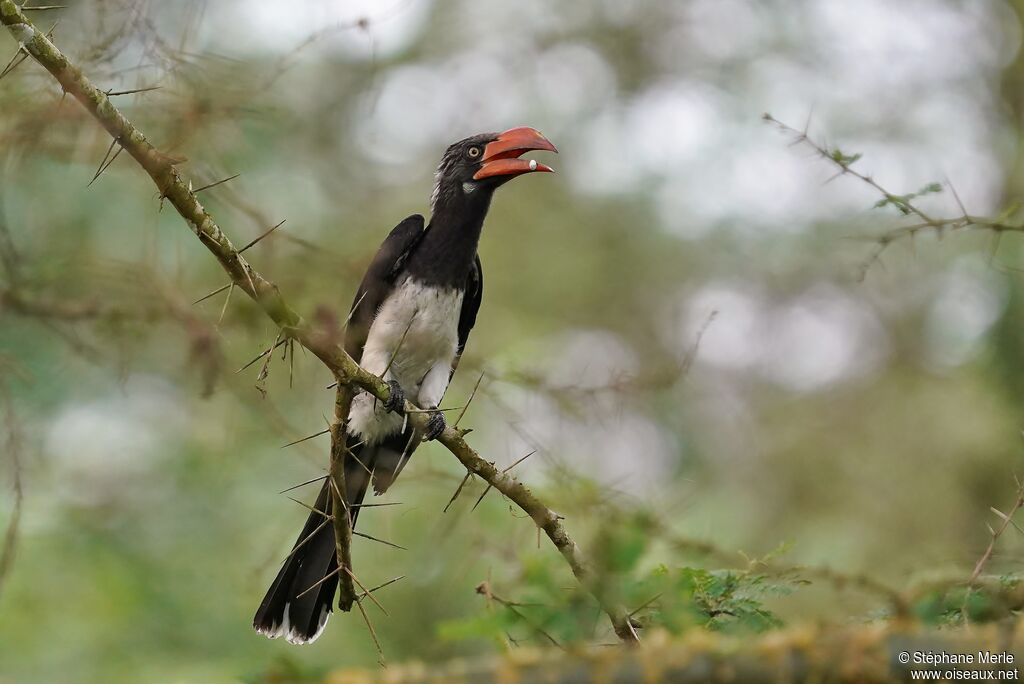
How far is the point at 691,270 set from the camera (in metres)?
11.5

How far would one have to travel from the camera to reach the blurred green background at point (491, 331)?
279 cm

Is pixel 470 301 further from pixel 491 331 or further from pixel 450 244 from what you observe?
pixel 491 331

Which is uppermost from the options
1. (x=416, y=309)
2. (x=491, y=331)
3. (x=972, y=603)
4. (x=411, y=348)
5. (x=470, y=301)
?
(x=491, y=331)

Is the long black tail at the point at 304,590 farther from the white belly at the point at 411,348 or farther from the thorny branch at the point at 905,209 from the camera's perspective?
the thorny branch at the point at 905,209

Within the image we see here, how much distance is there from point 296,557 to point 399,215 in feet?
21.4

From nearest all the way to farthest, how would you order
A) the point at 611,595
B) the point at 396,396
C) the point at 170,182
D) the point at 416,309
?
the point at 611,595 → the point at 170,182 → the point at 396,396 → the point at 416,309

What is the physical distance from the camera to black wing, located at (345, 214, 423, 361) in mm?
4660

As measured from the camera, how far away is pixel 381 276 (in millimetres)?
4703

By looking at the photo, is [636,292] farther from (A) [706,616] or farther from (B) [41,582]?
(A) [706,616]

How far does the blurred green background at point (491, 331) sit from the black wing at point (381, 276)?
1.40ft

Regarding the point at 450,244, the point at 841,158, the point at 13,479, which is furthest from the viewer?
the point at 450,244

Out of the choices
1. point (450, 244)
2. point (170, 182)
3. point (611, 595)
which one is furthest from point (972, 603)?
point (450, 244)

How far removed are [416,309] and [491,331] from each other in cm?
583

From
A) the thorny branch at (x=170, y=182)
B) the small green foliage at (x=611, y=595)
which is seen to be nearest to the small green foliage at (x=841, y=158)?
the small green foliage at (x=611, y=595)
